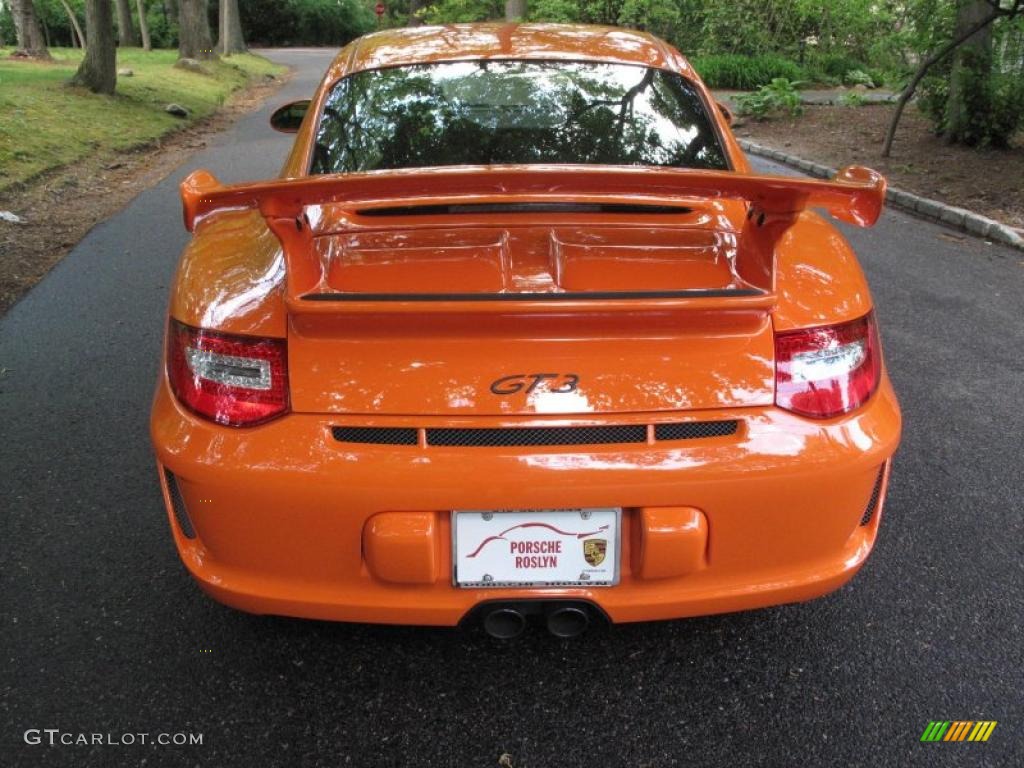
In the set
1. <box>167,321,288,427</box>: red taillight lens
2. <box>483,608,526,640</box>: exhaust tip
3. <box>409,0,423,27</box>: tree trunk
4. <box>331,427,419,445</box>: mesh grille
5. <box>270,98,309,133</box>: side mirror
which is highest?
<box>409,0,423,27</box>: tree trunk

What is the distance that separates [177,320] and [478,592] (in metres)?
0.92

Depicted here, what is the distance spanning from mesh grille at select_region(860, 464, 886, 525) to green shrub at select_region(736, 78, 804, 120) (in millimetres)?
13115

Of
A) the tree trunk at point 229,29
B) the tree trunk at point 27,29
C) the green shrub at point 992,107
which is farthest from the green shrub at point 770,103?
the tree trunk at point 229,29

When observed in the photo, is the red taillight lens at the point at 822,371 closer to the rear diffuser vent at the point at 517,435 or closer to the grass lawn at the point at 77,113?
the rear diffuser vent at the point at 517,435

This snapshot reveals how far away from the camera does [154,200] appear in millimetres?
7801

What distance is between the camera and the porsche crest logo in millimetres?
1717

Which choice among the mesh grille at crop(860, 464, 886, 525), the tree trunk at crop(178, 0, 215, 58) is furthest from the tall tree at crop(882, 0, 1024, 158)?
the tree trunk at crop(178, 0, 215, 58)

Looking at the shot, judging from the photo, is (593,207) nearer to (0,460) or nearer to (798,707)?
(798,707)

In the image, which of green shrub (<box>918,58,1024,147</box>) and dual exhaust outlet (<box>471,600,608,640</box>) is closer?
dual exhaust outlet (<box>471,600,608,640</box>)

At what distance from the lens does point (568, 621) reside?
1824 millimetres

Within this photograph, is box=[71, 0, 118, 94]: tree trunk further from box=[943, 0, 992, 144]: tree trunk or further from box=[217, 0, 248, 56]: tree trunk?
box=[217, 0, 248, 56]: tree trunk

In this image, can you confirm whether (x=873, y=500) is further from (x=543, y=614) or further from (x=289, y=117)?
(x=289, y=117)

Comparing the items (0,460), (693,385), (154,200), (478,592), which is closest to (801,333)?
(693,385)

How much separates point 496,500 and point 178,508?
0.77m
